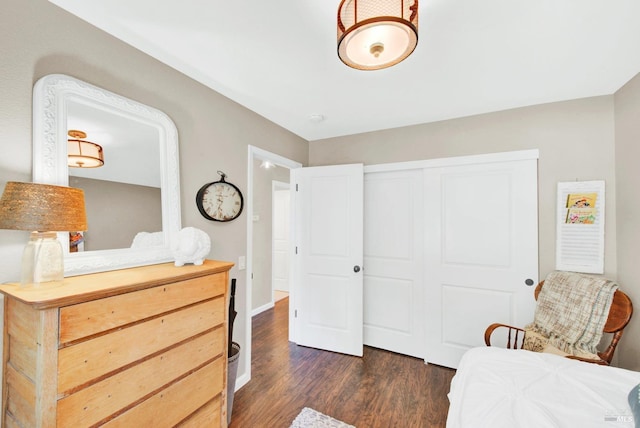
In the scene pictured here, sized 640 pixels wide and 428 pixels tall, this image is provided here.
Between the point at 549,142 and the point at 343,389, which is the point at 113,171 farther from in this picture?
the point at 549,142

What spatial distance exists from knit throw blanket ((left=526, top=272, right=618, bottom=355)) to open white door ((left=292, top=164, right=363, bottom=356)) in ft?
4.94

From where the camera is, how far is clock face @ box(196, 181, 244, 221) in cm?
195

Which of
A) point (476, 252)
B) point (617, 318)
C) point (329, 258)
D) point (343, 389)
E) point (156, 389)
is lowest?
point (343, 389)

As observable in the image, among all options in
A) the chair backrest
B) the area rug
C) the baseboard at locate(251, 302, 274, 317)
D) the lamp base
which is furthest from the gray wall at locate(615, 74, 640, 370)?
the baseboard at locate(251, 302, 274, 317)

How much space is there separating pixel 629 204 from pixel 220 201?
302cm

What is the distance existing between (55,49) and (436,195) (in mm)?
2881

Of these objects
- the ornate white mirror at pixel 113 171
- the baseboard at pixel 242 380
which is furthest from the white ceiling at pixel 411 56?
the baseboard at pixel 242 380

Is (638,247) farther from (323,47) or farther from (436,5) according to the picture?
(323,47)

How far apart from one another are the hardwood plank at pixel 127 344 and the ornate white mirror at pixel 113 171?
447 millimetres

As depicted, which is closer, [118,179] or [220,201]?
[118,179]

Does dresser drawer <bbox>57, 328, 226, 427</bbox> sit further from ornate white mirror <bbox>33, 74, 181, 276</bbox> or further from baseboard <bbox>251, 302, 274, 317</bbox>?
baseboard <bbox>251, 302, 274, 317</bbox>

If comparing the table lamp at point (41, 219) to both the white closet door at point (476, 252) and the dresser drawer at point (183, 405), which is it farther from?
the white closet door at point (476, 252)

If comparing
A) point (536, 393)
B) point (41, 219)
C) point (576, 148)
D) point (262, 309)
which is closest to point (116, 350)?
point (41, 219)

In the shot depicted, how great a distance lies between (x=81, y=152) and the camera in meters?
1.36
